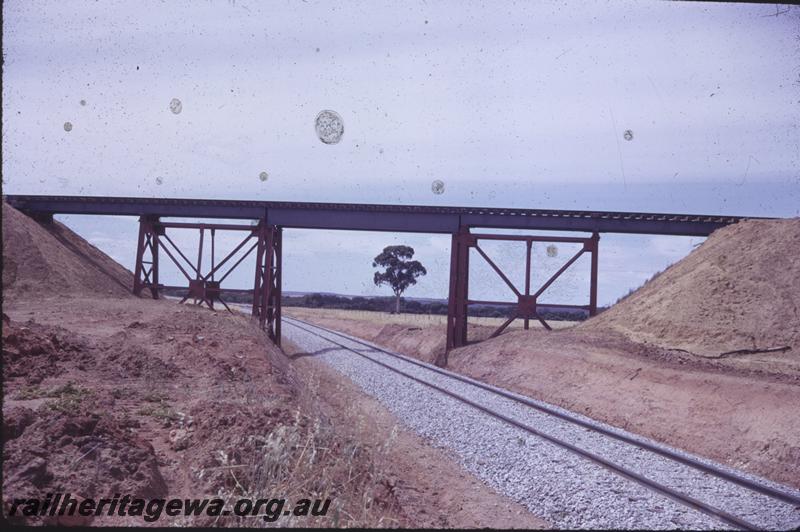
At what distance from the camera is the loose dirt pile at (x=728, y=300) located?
59.9 ft

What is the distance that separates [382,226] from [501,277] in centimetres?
529

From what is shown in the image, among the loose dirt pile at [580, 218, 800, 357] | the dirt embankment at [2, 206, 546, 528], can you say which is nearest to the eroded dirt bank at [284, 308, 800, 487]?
the loose dirt pile at [580, 218, 800, 357]

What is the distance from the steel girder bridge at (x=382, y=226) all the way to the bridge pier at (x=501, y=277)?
4 centimetres

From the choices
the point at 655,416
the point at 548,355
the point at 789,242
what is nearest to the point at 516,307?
the point at 548,355

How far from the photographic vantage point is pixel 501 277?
985 inches

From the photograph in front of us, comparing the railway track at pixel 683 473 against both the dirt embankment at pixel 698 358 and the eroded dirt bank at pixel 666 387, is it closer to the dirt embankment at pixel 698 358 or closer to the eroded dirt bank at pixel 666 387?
the eroded dirt bank at pixel 666 387

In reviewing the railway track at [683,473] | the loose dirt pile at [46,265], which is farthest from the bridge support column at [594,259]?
the loose dirt pile at [46,265]

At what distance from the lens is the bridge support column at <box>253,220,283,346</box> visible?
26438 millimetres

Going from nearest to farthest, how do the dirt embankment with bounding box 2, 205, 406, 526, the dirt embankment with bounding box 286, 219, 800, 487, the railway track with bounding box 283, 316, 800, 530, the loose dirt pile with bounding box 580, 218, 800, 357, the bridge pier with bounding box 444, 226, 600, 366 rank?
1. the dirt embankment with bounding box 2, 205, 406, 526
2. the railway track with bounding box 283, 316, 800, 530
3. the dirt embankment with bounding box 286, 219, 800, 487
4. the loose dirt pile with bounding box 580, 218, 800, 357
5. the bridge pier with bounding box 444, 226, 600, 366

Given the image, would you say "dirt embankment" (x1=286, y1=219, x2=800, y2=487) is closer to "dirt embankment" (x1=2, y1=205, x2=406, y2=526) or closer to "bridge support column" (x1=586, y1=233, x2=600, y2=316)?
"bridge support column" (x1=586, y1=233, x2=600, y2=316)

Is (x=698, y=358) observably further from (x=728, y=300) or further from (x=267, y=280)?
(x=267, y=280)

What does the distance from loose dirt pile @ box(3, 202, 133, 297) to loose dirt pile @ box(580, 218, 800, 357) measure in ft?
66.2

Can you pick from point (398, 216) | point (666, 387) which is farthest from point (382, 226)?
point (666, 387)

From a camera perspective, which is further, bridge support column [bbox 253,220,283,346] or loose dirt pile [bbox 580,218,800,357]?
bridge support column [bbox 253,220,283,346]
